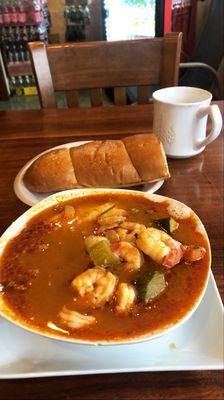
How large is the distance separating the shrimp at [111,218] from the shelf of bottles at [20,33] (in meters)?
3.76

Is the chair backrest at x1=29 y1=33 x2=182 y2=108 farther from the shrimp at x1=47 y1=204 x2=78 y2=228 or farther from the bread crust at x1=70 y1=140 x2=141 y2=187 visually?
the shrimp at x1=47 y1=204 x2=78 y2=228

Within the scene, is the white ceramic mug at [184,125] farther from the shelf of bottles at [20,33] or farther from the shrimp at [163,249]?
the shelf of bottles at [20,33]

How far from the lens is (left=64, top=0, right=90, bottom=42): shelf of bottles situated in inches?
154

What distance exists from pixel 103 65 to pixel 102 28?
2989 mm

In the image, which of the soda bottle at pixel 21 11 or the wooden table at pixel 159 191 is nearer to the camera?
the wooden table at pixel 159 191

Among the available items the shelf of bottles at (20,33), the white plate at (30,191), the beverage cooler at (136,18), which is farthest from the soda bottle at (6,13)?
the white plate at (30,191)

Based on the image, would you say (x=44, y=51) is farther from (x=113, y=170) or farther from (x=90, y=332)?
(x=90, y=332)

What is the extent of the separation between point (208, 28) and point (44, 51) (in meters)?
2.12

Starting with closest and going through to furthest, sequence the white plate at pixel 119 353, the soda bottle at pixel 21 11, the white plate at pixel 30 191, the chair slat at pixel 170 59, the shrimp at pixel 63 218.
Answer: the white plate at pixel 119 353, the shrimp at pixel 63 218, the white plate at pixel 30 191, the chair slat at pixel 170 59, the soda bottle at pixel 21 11

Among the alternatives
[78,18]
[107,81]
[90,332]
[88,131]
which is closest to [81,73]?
[107,81]

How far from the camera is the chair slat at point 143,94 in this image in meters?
1.48

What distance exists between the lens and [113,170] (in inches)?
31.5

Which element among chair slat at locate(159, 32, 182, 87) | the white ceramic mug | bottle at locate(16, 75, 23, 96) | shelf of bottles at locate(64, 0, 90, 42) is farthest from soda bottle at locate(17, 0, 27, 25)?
the white ceramic mug

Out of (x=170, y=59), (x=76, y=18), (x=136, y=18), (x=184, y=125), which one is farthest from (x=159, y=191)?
(x=76, y=18)
